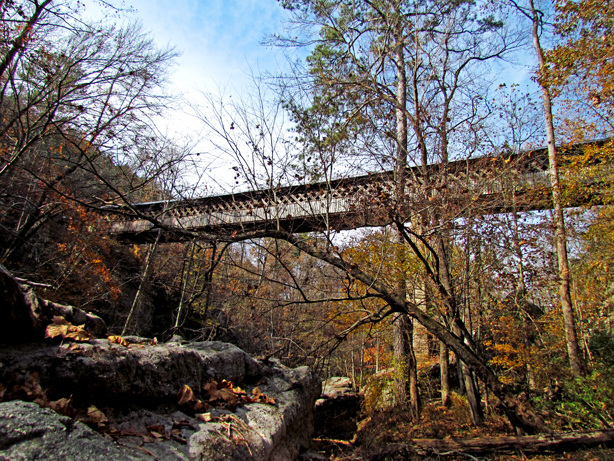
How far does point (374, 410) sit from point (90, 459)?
1126 centimetres

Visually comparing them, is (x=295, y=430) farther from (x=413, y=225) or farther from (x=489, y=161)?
(x=489, y=161)

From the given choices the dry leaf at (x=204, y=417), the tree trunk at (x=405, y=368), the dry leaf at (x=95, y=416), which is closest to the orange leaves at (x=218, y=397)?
the dry leaf at (x=204, y=417)

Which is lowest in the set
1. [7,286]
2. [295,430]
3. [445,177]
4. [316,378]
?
[295,430]

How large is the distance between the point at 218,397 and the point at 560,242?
10.2m

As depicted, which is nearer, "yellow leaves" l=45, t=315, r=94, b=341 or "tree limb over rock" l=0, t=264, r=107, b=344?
"tree limb over rock" l=0, t=264, r=107, b=344

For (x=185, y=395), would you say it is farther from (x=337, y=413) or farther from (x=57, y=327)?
(x=337, y=413)

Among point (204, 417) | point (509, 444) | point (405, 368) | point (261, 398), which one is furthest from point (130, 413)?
point (405, 368)

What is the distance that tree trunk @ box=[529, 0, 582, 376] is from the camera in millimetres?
8602

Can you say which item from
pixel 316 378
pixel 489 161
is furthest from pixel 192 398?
pixel 489 161

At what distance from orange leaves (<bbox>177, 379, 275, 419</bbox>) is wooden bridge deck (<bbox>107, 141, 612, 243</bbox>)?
77.1 inches

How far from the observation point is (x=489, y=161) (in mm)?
7699

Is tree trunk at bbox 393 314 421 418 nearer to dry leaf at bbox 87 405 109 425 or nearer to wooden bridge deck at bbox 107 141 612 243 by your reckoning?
wooden bridge deck at bbox 107 141 612 243

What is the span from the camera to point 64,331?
2.58m

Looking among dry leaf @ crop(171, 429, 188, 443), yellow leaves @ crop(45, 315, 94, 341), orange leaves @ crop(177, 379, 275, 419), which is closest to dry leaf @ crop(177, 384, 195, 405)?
orange leaves @ crop(177, 379, 275, 419)
